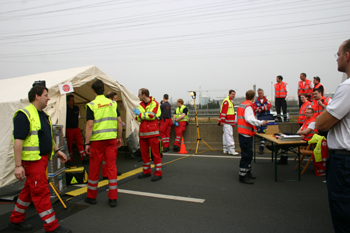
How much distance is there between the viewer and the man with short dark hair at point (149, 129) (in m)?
6.13

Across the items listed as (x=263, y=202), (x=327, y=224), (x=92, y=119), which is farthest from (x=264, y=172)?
(x=92, y=119)

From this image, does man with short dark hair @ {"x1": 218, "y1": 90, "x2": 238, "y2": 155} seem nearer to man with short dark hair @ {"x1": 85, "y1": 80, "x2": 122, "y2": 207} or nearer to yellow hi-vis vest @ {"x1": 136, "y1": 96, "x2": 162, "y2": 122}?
yellow hi-vis vest @ {"x1": 136, "y1": 96, "x2": 162, "y2": 122}

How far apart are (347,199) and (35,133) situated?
373cm

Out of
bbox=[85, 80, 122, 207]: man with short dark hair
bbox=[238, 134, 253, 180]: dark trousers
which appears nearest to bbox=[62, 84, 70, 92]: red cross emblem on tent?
bbox=[85, 80, 122, 207]: man with short dark hair

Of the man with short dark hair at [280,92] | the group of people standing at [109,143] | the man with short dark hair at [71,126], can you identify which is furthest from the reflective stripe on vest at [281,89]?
the man with short dark hair at [71,126]

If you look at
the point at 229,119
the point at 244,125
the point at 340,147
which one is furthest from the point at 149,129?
the point at 340,147

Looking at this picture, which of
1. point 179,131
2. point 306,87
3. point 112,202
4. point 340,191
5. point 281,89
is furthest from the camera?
point 281,89

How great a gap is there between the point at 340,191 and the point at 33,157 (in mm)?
3613

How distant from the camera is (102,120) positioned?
4625mm

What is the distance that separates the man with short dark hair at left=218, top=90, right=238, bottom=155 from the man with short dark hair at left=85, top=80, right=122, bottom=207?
5.14m

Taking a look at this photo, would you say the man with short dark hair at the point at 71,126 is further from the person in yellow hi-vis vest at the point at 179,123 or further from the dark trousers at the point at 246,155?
the dark trousers at the point at 246,155

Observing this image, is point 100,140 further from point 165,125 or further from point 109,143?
point 165,125

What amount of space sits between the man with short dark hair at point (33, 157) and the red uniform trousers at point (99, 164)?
1024 millimetres

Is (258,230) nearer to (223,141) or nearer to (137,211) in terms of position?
(137,211)
